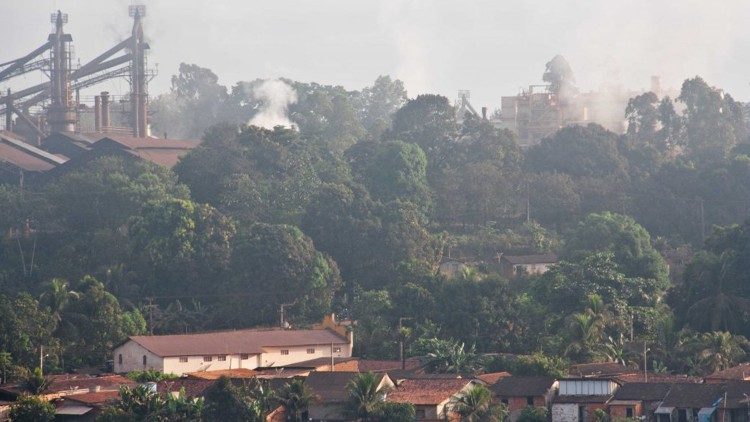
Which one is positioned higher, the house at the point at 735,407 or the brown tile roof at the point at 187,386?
the brown tile roof at the point at 187,386

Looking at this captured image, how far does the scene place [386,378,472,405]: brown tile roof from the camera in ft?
176

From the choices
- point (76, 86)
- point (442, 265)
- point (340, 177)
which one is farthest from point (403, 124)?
point (76, 86)

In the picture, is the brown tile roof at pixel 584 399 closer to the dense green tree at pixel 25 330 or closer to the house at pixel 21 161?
the dense green tree at pixel 25 330

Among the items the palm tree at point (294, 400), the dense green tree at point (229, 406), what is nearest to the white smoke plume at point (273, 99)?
the palm tree at point (294, 400)

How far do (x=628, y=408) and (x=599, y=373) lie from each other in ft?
15.6

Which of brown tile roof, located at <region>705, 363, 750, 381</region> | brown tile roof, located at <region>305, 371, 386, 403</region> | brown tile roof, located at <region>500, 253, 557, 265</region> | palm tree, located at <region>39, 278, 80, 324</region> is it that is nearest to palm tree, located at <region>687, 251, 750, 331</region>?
brown tile roof, located at <region>705, 363, 750, 381</region>

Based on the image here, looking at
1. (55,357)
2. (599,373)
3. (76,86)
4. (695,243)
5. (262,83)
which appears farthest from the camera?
(262,83)

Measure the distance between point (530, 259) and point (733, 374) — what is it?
74.4 feet

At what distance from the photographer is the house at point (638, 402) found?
174 feet

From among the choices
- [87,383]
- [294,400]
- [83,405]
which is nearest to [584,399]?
[294,400]

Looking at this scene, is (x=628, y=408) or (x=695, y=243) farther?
(x=695, y=243)

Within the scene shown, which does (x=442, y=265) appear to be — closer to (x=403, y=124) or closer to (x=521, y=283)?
(x=521, y=283)

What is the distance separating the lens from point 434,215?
84.5 m

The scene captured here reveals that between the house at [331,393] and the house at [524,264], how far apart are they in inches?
880
